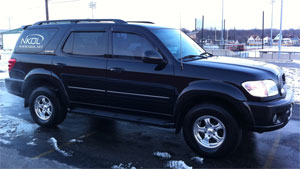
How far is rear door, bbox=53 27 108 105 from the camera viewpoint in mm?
5059

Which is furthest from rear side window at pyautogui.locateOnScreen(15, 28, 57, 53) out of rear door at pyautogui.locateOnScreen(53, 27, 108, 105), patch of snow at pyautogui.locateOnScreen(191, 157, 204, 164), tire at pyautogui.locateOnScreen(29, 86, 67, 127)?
patch of snow at pyautogui.locateOnScreen(191, 157, 204, 164)

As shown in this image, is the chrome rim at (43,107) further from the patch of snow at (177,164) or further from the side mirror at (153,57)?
the patch of snow at (177,164)

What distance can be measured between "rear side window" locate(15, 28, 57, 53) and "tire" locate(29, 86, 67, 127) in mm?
845

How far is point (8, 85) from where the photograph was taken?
635 centimetres

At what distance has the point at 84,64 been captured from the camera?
5191 millimetres

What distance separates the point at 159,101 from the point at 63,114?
229cm

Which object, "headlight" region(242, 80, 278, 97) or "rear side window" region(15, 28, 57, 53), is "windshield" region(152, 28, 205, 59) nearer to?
"headlight" region(242, 80, 278, 97)

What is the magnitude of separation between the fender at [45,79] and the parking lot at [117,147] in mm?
755

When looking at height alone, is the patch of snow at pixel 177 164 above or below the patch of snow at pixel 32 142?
below

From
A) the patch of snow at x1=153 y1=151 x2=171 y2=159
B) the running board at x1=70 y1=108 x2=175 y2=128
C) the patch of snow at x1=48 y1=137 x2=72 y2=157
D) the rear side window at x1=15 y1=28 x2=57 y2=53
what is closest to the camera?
the patch of snow at x1=153 y1=151 x2=171 y2=159

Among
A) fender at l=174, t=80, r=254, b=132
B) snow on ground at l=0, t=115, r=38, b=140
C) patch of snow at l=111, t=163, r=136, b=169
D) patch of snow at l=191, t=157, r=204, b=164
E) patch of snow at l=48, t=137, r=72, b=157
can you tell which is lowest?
patch of snow at l=191, t=157, r=204, b=164

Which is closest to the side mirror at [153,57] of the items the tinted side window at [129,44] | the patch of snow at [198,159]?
the tinted side window at [129,44]

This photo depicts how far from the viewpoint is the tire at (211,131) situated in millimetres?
4062

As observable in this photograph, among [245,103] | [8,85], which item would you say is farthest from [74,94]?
[245,103]
